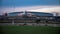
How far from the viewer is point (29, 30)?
3.65 metres

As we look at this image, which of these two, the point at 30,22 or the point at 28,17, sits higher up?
the point at 28,17

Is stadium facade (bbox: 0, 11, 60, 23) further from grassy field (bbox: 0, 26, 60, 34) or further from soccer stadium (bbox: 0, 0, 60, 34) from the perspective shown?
grassy field (bbox: 0, 26, 60, 34)

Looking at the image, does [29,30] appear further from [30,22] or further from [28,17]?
[28,17]

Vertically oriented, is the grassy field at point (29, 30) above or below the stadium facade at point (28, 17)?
below

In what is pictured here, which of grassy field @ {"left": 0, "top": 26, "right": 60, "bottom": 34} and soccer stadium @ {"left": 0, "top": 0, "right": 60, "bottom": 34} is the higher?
soccer stadium @ {"left": 0, "top": 0, "right": 60, "bottom": 34}

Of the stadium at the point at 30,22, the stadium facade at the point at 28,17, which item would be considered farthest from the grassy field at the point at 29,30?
the stadium facade at the point at 28,17

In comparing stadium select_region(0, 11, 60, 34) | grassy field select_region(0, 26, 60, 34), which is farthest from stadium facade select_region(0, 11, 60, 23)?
grassy field select_region(0, 26, 60, 34)

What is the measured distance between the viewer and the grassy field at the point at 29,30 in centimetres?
363

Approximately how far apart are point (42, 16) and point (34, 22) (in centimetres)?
32

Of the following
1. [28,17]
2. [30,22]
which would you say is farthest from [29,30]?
[28,17]

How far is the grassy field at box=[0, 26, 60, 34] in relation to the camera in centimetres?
363

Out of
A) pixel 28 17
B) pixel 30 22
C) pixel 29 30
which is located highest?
pixel 28 17

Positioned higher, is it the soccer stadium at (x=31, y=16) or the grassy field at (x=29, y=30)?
the soccer stadium at (x=31, y=16)

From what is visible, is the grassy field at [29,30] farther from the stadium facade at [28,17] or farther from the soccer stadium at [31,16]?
the stadium facade at [28,17]
